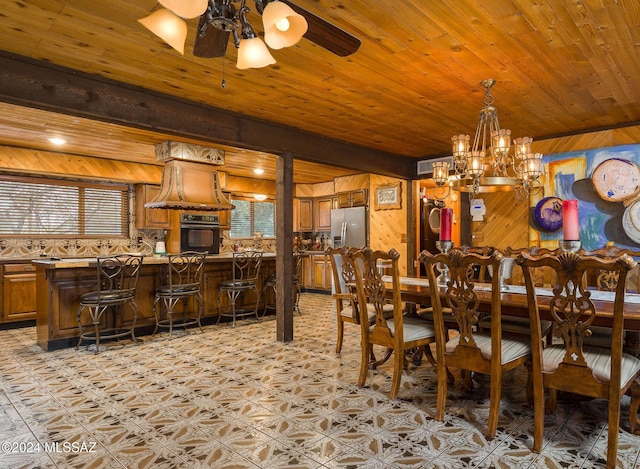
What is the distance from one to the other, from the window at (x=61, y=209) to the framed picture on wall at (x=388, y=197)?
4.47m

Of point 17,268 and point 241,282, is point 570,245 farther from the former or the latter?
point 17,268

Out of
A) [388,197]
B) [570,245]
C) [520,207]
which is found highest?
[388,197]

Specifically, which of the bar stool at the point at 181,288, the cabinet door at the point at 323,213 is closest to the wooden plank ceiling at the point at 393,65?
the bar stool at the point at 181,288

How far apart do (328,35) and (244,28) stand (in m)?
0.39

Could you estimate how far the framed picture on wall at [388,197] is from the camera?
6.94 meters

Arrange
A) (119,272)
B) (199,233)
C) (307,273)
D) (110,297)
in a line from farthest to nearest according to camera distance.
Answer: (307,273), (199,233), (119,272), (110,297)

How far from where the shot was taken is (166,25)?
1.60 m

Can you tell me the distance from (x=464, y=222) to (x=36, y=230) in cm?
650

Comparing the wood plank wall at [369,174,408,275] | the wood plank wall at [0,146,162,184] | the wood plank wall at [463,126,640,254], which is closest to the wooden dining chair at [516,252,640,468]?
the wood plank wall at [463,126,640,254]

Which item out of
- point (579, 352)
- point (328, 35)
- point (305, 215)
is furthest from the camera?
point (305, 215)

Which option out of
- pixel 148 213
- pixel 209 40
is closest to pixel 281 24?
pixel 209 40

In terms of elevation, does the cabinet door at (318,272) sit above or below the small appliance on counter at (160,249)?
below

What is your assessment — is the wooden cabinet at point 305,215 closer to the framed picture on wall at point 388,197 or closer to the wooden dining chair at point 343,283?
the framed picture on wall at point 388,197

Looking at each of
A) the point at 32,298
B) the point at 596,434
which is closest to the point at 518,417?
the point at 596,434
